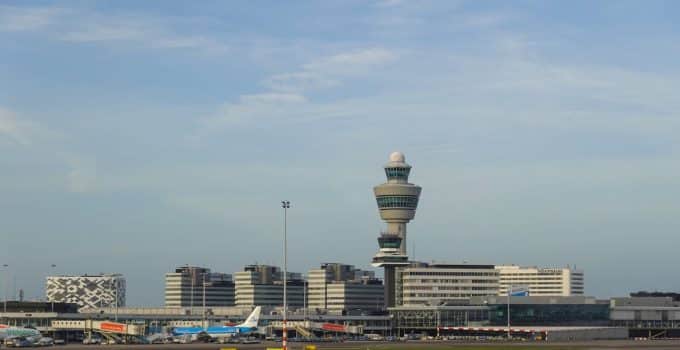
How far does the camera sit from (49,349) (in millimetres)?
170125

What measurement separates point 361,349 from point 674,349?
44.6 meters

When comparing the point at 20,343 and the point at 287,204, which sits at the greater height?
the point at 287,204

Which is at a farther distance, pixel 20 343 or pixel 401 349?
pixel 20 343

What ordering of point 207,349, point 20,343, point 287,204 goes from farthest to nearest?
point 20,343 < point 207,349 < point 287,204

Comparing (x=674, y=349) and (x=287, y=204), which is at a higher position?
(x=287, y=204)

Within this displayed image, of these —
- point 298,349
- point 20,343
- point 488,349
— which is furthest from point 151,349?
point 488,349

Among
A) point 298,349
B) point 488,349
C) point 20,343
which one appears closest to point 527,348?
point 488,349

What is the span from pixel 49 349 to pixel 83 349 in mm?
6027

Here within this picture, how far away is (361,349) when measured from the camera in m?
165

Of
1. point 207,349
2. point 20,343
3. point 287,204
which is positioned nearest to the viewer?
point 287,204

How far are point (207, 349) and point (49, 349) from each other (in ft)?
81.5

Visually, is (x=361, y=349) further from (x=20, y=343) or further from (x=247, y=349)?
(x=20, y=343)

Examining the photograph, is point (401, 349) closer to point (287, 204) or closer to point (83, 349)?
point (287, 204)

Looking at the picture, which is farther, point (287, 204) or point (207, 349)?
point (207, 349)
